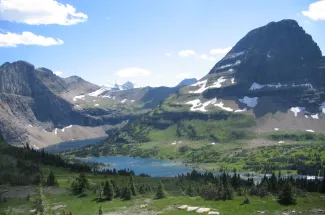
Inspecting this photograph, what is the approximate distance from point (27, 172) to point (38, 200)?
14815cm

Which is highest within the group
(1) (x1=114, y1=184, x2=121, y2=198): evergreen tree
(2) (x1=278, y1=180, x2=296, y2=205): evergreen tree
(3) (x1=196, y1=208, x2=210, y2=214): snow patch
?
(2) (x1=278, y1=180, x2=296, y2=205): evergreen tree

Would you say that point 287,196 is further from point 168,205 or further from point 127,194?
point 127,194

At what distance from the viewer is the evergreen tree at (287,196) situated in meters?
73.3

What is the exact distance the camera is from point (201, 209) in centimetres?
7381

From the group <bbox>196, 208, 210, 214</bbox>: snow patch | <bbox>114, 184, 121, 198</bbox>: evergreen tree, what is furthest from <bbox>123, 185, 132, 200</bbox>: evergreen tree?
<bbox>196, 208, 210, 214</bbox>: snow patch

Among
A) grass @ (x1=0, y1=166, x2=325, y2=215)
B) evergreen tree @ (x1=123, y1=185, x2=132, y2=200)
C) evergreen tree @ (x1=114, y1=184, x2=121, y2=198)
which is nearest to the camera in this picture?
grass @ (x1=0, y1=166, x2=325, y2=215)

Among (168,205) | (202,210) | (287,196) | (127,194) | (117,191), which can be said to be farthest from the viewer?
(117,191)

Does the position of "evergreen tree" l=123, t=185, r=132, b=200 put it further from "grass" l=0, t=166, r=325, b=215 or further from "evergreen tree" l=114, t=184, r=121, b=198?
"evergreen tree" l=114, t=184, r=121, b=198

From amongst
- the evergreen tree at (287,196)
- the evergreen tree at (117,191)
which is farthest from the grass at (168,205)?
the evergreen tree at (117,191)

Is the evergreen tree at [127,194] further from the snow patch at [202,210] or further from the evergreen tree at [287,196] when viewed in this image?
the evergreen tree at [287,196]

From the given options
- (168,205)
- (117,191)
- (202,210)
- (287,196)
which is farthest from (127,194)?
(287,196)

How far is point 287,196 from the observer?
242 ft

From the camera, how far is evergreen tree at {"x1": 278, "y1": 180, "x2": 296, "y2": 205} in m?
73.3

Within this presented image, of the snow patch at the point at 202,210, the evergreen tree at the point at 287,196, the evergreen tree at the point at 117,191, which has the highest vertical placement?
the evergreen tree at the point at 287,196
